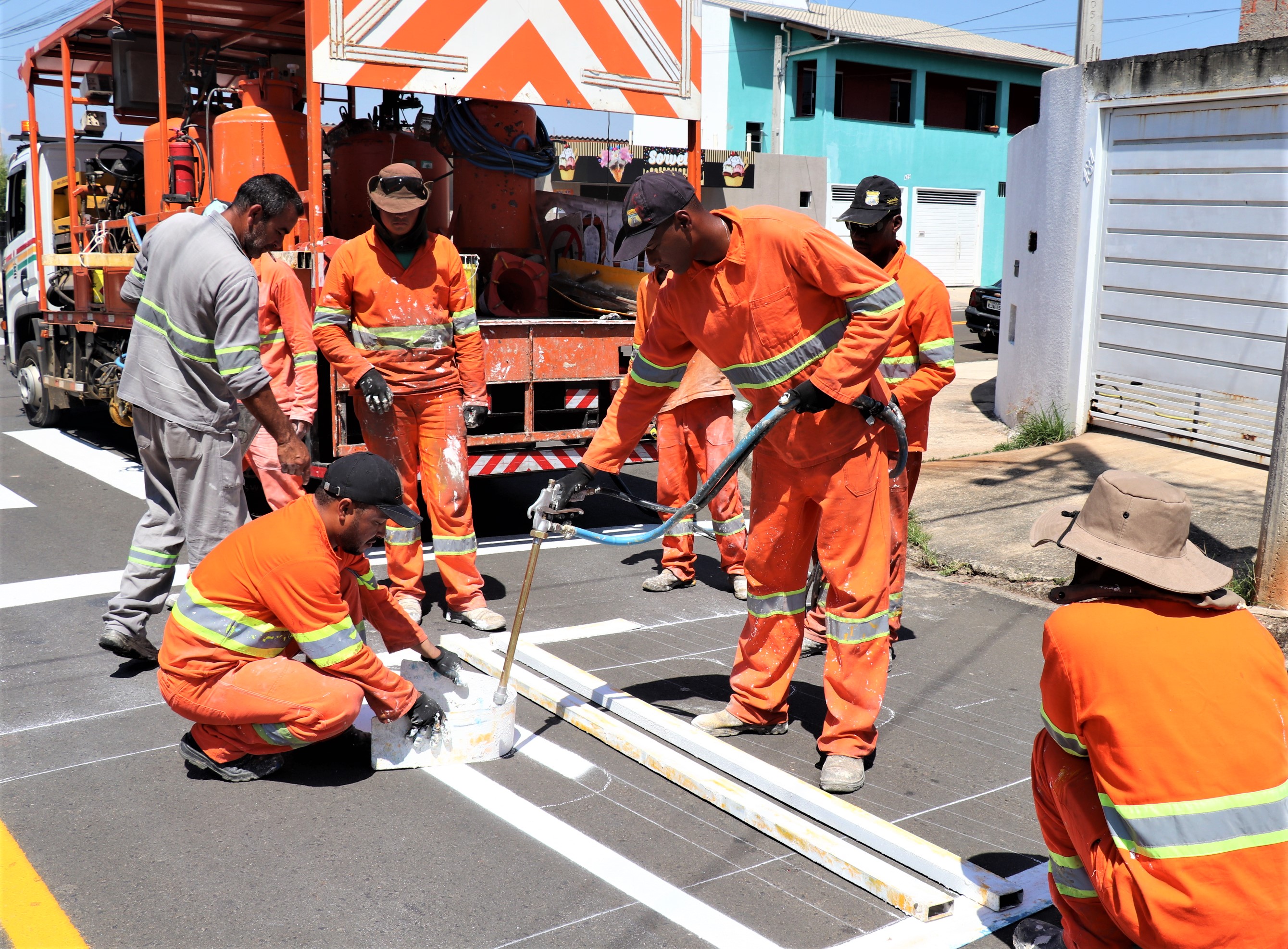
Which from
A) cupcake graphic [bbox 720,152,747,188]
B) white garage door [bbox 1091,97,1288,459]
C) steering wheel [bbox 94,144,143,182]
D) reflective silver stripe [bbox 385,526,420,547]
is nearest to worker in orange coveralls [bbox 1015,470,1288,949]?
reflective silver stripe [bbox 385,526,420,547]

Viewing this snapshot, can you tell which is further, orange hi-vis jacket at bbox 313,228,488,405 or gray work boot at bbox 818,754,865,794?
orange hi-vis jacket at bbox 313,228,488,405

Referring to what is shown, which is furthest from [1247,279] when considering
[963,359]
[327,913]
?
[963,359]

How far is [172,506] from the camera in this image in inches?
192

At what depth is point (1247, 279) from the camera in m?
8.46

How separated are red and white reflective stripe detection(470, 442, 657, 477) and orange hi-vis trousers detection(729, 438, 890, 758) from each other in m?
2.72

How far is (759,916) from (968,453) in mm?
7607

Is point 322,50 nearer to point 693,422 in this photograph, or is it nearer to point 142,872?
point 693,422

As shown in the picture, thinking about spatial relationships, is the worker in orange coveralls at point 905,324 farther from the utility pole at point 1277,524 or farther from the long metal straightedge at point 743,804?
the utility pole at point 1277,524

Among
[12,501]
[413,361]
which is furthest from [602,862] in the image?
[12,501]

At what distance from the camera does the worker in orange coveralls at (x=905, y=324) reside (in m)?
4.82

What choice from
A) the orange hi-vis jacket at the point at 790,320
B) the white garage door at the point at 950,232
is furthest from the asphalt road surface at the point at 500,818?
the white garage door at the point at 950,232

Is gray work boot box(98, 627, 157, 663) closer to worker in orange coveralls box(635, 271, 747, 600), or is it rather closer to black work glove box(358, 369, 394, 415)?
black work glove box(358, 369, 394, 415)

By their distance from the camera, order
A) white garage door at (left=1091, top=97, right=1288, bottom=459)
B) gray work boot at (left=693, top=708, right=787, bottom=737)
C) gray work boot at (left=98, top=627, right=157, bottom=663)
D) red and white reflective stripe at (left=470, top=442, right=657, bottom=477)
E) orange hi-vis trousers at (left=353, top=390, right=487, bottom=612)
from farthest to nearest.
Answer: white garage door at (left=1091, top=97, right=1288, bottom=459) < red and white reflective stripe at (left=470, top=442, right=657, bottom=477) < orange hi-vis trousers at (left=353, top=390, right=487, bottom=612) < gray work boot at (left=98, top=627, right=157, bottom=663) < gray work boot at (left=693, top=708, right=787, bottom=737)

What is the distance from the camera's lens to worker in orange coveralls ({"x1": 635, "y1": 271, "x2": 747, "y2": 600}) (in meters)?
6.17
